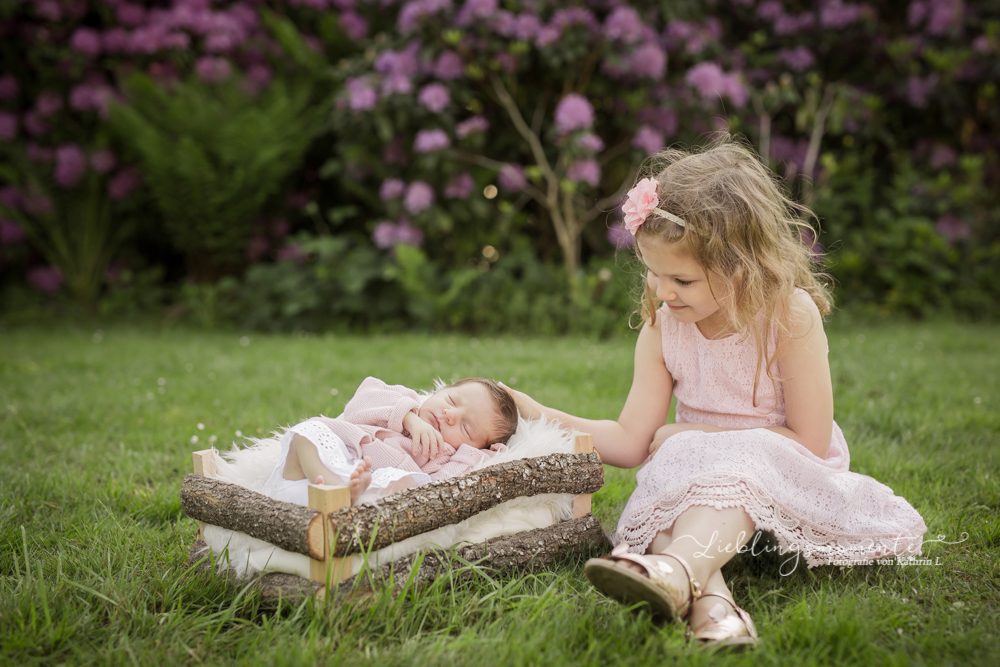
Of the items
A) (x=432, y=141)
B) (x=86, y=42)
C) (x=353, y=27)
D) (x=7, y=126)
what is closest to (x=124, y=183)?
(x=7, y=126)

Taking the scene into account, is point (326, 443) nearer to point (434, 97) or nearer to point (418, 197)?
point (418, 197)

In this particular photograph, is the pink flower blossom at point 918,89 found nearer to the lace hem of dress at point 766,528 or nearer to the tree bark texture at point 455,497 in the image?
the lace hem of dress at point 766,528

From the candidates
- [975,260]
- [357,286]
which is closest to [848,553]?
[357,286]

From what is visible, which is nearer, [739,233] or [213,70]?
[739,233]

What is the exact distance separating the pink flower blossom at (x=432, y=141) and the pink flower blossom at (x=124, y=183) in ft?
10.4

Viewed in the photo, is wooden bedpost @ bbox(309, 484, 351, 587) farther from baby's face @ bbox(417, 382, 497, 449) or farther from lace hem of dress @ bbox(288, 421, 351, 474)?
baby's face @ bbox(417, 382, 497, 449)

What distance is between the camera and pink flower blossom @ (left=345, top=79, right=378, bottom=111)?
545 cm

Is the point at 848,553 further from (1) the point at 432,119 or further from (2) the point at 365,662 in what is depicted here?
(1) the point at 432,119

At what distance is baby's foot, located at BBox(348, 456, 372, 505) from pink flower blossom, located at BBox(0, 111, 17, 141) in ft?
22.3

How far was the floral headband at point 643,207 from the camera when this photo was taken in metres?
1.89

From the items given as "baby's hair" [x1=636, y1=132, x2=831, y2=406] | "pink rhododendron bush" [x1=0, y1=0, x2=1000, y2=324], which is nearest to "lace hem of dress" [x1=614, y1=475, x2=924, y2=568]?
"baby's hair" [x1=636, y1=132, x2=831, y2=406]

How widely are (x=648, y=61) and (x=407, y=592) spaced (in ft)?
16.3

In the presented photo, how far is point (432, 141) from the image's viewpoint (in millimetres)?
5336

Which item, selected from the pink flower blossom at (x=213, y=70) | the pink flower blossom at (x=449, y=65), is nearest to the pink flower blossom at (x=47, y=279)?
the pink flower blossom at (x=213, y=70)
